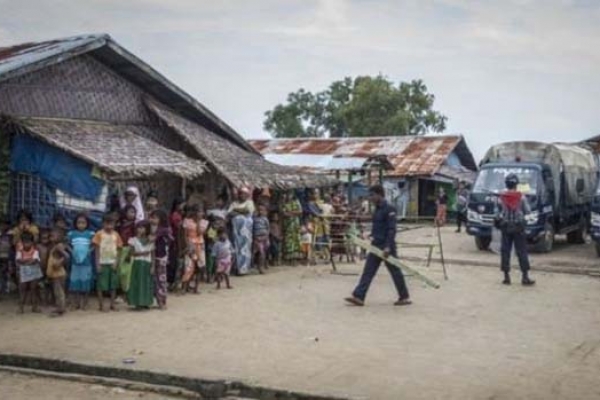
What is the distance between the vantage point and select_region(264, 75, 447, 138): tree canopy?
40.5m

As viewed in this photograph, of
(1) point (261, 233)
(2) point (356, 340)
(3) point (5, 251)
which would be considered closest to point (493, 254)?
(1) point (261, 233)

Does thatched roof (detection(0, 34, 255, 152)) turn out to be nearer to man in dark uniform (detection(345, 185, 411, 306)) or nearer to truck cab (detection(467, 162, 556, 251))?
man in dark uniform (detection(345, 185, 411, 306))

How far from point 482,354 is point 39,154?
7.35 meters

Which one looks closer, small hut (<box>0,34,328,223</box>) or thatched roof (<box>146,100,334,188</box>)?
small hut (<box>0,34,328,223</box>)

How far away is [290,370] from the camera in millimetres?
7141

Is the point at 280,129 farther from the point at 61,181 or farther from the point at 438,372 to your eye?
the point at 438,372

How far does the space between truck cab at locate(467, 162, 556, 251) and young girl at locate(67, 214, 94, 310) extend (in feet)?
36.7

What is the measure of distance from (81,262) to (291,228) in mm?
6216

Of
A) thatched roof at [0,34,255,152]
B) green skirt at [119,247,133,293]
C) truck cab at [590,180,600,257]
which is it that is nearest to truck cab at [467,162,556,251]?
truck cab at [590,180,600,257]

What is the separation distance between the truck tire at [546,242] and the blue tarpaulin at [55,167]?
12248 millimetres

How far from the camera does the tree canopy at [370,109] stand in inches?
1596

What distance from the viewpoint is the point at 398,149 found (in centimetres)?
3394

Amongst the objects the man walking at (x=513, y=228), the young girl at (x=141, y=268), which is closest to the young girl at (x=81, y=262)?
the young girl at (x=141, y=268)

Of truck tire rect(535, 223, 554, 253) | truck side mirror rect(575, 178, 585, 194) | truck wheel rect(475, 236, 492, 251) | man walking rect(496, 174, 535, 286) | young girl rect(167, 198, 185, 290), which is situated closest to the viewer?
young girl rect(167, 198, 185, 290)
